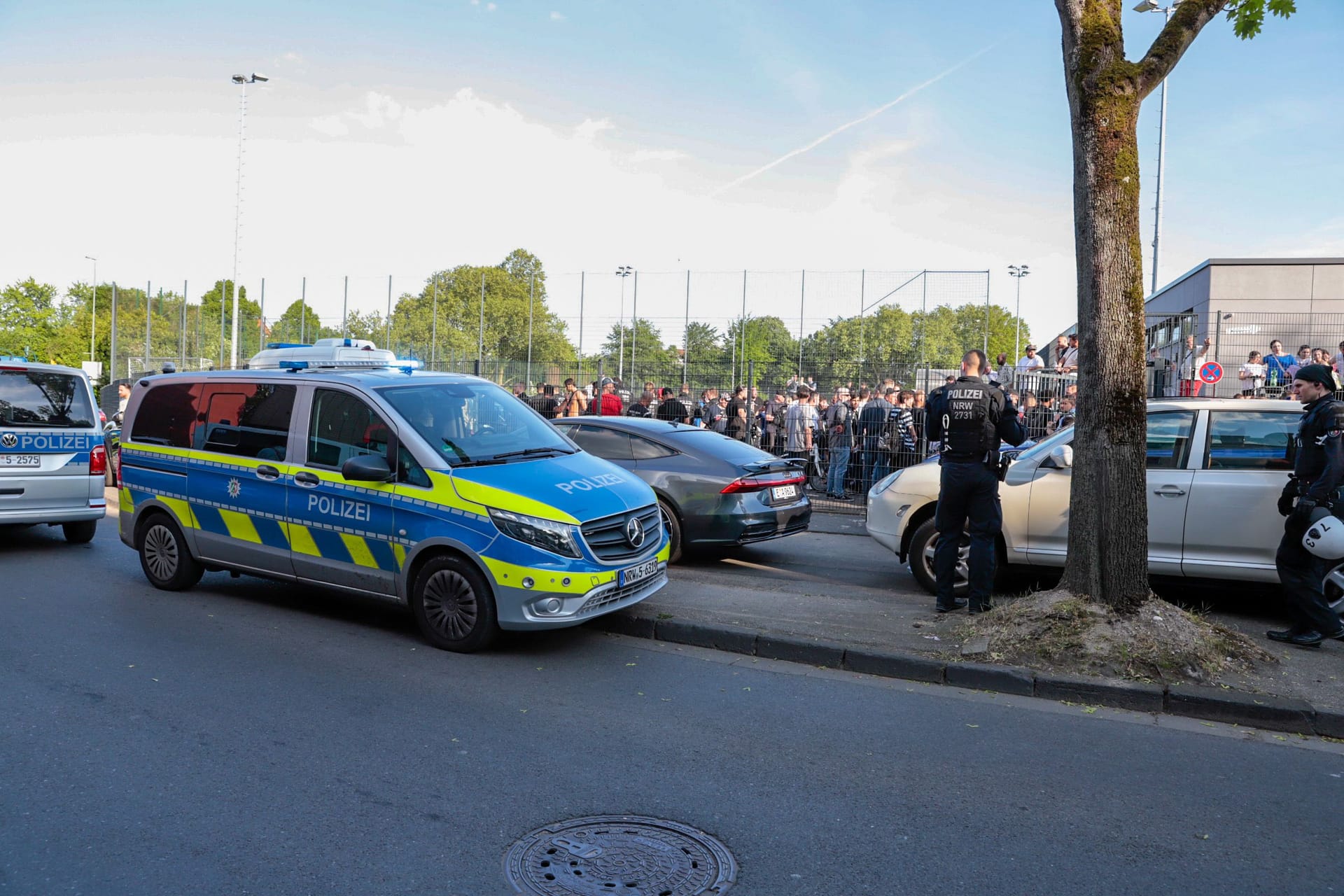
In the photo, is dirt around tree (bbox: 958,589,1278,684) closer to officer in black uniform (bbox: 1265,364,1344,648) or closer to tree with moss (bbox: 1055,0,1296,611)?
tree with moss (bbox: 1055,0,1296,611)

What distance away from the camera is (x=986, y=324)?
19188 millimetres

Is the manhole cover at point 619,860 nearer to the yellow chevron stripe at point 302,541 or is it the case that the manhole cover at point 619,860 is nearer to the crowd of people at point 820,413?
the yellow chevron stripe at point 302,541

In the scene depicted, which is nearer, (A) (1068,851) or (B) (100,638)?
(A) (1068,851)

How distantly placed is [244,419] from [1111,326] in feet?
20.5

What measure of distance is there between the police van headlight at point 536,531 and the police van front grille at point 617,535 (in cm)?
15

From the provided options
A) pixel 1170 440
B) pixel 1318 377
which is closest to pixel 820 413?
pixel 1170 440

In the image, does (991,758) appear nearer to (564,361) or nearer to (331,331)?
(564,361)

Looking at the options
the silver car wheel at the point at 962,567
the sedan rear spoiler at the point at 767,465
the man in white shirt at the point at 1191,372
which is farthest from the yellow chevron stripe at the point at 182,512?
the man in white shirt at the point at 1191,372

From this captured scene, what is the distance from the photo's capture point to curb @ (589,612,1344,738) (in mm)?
5340

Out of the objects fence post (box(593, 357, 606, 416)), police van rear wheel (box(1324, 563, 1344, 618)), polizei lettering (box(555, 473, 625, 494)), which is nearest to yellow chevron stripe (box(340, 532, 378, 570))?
polizei lettering (box(555, 473, 625, 494))

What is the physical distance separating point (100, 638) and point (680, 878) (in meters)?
5.03

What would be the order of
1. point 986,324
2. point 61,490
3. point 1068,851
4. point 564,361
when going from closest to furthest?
point 1068,851, point 61,490, point 564,361, point 986,324

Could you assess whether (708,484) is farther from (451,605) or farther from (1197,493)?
(1197,493)

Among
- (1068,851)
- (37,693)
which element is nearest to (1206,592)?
(1068,851)
